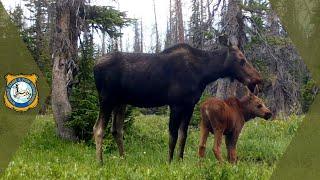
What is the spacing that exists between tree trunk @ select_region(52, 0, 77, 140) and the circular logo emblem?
98 cm

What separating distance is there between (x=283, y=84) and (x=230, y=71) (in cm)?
1039

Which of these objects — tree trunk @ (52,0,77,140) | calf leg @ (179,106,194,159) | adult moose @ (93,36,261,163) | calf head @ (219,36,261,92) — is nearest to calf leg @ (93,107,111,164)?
adult moose @ (93,36,261,163)

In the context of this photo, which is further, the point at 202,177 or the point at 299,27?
the point at 299,27

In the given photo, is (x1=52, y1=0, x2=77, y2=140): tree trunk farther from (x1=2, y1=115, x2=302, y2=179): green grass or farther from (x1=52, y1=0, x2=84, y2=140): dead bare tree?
(x1=2, y1=115, x2=302, y2=179): green grass

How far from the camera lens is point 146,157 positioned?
10.9m

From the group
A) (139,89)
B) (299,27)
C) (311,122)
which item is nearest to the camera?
(139,89)

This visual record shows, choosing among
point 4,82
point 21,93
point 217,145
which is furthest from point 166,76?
point 4,82

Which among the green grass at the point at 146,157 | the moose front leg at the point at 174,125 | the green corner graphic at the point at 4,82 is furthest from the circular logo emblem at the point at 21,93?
the moose front leg at the point at 174,125

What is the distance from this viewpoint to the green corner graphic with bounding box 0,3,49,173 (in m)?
14.5

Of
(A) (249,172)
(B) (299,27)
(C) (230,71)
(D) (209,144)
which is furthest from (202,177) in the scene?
(B) (299,27)

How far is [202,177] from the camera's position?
758 cm

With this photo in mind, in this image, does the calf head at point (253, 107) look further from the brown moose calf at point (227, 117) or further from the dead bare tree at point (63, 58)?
the dead bare tree at point (63, 58)

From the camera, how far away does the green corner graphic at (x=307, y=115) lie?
8.98 meters

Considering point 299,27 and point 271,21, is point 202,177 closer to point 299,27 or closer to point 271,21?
point 299,27
